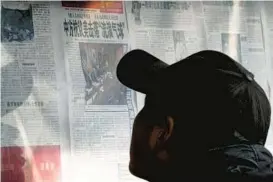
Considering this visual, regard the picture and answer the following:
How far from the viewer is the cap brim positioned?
60 centimetres

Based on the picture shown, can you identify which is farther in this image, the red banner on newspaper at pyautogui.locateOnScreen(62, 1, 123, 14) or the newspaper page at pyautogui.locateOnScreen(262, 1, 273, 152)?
the newspaper page at pyautogui.locateOnScreen(262, 1, 273, 152)

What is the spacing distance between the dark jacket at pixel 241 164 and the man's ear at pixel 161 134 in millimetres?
52

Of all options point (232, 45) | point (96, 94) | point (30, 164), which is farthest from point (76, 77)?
point (232, 45)

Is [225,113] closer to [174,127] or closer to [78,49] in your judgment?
[174,127]

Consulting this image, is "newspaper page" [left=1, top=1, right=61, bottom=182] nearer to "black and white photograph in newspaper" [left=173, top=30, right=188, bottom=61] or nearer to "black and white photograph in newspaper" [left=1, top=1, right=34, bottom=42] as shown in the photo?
"black and white photograph in newspaper" [left=1, top=1, right=34, bottom=42]

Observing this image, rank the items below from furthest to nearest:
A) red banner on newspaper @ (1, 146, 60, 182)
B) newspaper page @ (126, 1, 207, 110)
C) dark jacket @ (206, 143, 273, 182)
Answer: newspaper page @ (126, 1, 207, 110), red banner on newspaper @ (1, 146, 60, 182), dark jacket @ (206, 143, 273, 182)

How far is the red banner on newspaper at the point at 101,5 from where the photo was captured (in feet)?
3.16

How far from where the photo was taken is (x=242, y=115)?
21.2 inches

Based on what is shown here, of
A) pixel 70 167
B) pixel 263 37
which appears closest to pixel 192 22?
pixel 263 37

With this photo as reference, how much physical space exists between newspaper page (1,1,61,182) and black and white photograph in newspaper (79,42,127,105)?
6cm

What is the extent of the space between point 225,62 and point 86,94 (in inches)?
16.4

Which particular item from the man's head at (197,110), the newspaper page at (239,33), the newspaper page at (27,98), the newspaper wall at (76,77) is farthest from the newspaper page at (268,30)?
the man's head at (197,110)

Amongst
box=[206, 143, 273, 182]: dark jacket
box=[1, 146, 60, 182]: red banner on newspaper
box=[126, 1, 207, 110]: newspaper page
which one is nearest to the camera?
box=[206, 143, 273, 182]: dark jacket

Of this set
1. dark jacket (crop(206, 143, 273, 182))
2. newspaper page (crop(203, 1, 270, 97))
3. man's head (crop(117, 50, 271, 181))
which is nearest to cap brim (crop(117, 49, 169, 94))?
man's head (crop(117, 50, 271, 181))
